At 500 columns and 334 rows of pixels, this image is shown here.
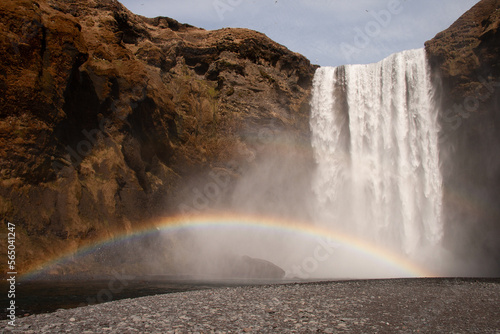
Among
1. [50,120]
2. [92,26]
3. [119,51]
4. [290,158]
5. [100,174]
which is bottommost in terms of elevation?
[100,174]

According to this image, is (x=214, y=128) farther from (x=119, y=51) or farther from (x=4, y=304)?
(x=4, y=304)

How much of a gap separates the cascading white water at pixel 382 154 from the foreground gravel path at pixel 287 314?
21.5 m

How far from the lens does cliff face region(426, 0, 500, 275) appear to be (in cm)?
3306

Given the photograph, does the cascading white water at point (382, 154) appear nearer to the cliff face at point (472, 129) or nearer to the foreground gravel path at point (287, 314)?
the cliff face at point (472, 129)

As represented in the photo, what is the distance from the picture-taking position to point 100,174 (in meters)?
25.9

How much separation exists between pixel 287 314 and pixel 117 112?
2253cm

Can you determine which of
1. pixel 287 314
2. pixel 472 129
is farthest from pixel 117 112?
pixel 472 129

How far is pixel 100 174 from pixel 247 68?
72.0 feet

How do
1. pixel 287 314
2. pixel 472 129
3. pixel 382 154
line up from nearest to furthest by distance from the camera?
1. pixel 287 314
2. pixel 472 129
3. pixel 382 154

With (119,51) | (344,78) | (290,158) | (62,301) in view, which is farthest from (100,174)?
(344,78)

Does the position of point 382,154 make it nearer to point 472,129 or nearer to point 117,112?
point 472,129

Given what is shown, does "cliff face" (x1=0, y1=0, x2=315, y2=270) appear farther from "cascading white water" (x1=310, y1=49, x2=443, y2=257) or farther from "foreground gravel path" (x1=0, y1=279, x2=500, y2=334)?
"foreground gravel path" (x1=0, y1=279, x2=500, y2=334)

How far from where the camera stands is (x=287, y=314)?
10508 mm

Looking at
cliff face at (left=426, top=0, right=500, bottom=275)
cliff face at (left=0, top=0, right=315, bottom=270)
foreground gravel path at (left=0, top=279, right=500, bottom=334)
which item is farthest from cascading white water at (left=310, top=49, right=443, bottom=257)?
foreground gravel path at (left=0, top=279, right=500, bottom=334)
